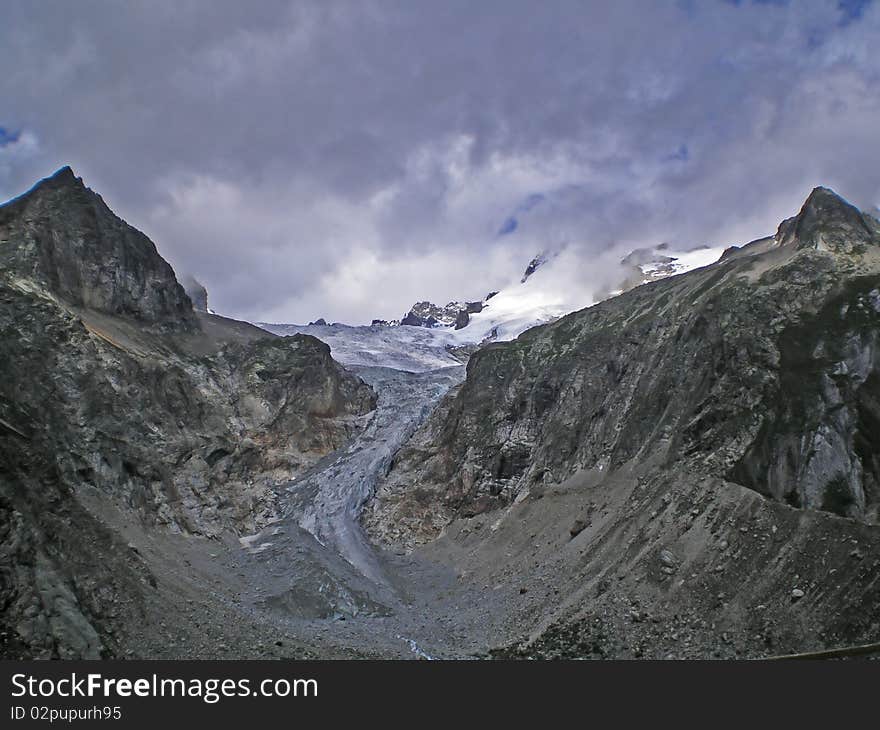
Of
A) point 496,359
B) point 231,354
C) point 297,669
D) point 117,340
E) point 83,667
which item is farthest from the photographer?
point 231,354

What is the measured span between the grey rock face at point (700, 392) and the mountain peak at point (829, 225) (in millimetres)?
149

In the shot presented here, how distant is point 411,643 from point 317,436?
46.3 m

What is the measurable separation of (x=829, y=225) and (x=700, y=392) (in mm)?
19050

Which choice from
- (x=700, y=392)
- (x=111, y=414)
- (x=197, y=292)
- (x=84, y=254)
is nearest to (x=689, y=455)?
(x=700, y=392)

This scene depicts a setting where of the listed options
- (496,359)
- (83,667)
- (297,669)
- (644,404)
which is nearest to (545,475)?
(644,404)

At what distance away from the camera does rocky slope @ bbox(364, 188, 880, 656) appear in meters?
31.4

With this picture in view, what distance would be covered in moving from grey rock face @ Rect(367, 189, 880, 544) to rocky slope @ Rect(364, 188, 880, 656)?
16cm

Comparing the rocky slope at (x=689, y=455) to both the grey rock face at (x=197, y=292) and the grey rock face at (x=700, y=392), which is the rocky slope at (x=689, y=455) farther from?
the grey rock face at (x=197, y=292)

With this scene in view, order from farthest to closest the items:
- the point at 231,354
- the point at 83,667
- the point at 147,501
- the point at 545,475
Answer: the point at 231,354
the point at 545,475
the point at 147,501
the point at 83,667

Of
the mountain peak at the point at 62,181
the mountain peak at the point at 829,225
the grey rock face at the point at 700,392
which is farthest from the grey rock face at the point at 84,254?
the mountain peak at the point at 829,225

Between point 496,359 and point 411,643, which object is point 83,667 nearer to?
point 411,643

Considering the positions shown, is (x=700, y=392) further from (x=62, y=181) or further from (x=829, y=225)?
(x=62, y=181)

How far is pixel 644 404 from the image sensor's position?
51.9 meters

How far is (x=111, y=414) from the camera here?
57.2 metres
